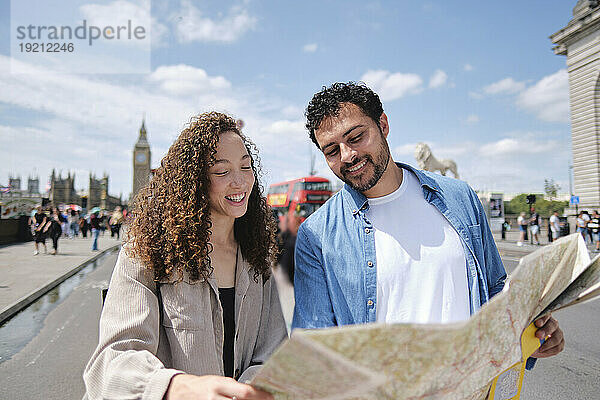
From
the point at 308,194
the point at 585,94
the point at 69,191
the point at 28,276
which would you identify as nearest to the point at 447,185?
the point at 28,276

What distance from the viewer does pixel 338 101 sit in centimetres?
169

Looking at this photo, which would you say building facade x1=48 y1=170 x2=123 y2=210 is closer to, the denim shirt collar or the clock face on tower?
the clock face on tower

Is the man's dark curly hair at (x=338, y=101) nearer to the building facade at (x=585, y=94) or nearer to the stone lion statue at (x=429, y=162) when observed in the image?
the stone lion statue at (x=429, y=162)

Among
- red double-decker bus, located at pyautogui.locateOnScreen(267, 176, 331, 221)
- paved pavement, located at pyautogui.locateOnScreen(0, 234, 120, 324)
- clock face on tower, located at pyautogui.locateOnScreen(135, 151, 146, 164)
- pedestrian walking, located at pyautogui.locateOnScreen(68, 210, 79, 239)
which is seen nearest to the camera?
paved pavement, located at pyautogui.locateOnScreen(0, 234, 120, 324)

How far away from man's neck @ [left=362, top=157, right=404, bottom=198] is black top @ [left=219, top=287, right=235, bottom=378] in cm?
71

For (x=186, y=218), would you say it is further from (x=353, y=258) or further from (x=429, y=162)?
(x=429, y=162)

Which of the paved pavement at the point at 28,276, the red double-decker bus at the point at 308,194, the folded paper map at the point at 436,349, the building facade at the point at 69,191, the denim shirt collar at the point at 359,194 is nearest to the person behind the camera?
the folded paper map at the point at 436,349

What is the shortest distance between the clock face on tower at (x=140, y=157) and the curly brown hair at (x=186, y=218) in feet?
405

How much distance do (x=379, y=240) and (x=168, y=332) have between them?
33.8 inches

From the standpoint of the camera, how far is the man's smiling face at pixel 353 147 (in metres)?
1.65

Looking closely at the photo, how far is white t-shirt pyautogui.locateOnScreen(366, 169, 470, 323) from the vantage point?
1491mm

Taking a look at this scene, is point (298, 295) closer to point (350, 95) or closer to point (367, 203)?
point (367, 203)

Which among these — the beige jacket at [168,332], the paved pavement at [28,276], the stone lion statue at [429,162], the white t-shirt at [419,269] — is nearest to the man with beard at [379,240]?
the white t-shirt at [419,269]

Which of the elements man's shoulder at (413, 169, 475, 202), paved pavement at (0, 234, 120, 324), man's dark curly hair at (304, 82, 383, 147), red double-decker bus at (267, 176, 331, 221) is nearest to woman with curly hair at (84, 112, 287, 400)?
man's dark curly hair at (304, 82, 383, 147)
